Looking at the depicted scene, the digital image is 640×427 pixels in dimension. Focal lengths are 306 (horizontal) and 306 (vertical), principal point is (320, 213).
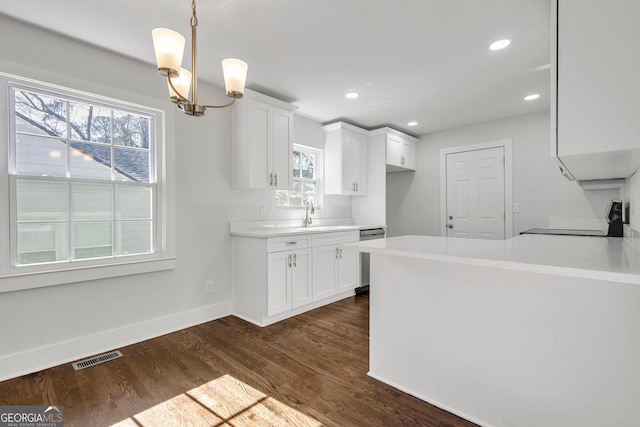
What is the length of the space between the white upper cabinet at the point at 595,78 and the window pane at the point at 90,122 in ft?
10.1

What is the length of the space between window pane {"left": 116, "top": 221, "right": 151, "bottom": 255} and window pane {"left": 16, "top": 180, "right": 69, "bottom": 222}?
1.34 ft

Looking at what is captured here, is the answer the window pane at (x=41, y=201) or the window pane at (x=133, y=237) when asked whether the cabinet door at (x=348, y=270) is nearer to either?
the window pane at (x=133, y=237)

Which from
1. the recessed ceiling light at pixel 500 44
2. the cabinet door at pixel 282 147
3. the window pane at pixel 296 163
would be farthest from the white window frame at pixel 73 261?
the recessed ceiling light at pixel 500 44

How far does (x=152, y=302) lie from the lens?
2.77 m

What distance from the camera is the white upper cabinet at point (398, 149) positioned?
15.3 feet

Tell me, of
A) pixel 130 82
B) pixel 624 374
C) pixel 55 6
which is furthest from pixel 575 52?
pixel 130 82

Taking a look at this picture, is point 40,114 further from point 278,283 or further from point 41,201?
point 278,283

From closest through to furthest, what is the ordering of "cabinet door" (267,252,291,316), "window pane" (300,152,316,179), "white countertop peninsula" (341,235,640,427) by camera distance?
1. "white countertop peninsula" (341,235,640,427)
2. "cabinet door" (267,252,291,316)
3. "window pane" (300,152,316,179)

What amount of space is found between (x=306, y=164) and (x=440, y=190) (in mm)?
2225

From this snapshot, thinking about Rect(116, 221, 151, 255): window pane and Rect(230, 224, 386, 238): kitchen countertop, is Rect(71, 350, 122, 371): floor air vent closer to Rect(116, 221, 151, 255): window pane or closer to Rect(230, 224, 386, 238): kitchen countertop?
Rect(116, 221, 151, 255): window pane

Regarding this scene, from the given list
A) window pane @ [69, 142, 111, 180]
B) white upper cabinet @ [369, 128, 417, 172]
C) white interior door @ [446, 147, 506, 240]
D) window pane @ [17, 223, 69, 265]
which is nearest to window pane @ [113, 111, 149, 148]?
window pane @ [69, 142, 111, 180]

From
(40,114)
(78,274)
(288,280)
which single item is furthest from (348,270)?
(40,114)

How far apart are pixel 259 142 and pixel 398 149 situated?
2427 millimetres

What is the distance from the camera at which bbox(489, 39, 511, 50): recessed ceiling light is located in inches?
91.9
